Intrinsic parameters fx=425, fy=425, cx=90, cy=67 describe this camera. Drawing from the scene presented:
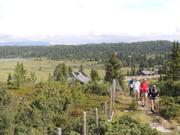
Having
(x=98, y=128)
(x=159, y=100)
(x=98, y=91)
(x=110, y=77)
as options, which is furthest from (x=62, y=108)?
(x=110, y=77)

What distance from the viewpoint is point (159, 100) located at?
28.9 metres

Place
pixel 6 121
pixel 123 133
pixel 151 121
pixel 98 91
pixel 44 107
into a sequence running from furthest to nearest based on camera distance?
pixel 98 91, pixel 151 121, pixel 44 107, pixel 6 121, pixel 123 133

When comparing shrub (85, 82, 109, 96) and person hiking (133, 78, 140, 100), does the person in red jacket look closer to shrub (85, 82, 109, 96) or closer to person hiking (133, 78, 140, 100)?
person hiking (133, 78, 140, 100)

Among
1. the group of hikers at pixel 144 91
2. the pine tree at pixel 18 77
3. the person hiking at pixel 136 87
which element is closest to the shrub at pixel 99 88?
the group of hikers at pixel 144 91

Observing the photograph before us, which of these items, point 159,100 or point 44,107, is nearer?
point 44,107

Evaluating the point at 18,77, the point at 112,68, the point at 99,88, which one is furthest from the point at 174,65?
the point at 99,88

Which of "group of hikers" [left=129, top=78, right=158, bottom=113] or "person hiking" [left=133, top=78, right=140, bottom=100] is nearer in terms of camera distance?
"group of hikers" [left=129, top=78, right=158, bottom=113]

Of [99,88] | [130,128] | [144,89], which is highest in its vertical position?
[144,89]

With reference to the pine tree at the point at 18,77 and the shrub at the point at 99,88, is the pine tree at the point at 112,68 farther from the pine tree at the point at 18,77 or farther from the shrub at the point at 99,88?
the shrub at the point at 99,88

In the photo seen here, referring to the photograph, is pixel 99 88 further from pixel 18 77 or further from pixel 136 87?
pixel 18 77

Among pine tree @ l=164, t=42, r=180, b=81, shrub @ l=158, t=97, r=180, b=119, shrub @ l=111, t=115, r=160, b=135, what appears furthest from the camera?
pine tree @ l=164, t=42, r=180, b=81

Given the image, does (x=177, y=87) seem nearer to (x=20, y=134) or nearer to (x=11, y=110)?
(x=11, y=110)

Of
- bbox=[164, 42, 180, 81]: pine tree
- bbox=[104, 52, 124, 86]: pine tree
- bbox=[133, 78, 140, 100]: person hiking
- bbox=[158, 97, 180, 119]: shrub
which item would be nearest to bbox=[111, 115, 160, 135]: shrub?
bbox=[158, 97, 180, 119]: shrub

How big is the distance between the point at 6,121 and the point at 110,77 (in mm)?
55949
